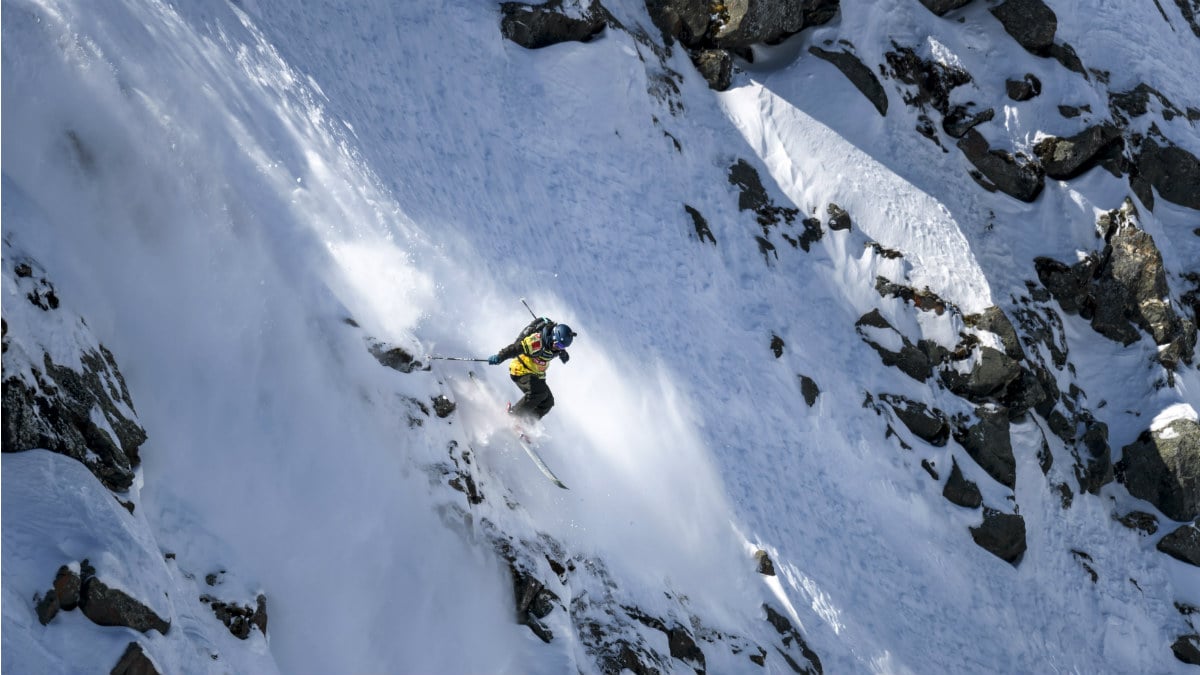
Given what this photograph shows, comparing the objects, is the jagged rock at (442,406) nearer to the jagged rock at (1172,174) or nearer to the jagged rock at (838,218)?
the jagged rock at (838,218)

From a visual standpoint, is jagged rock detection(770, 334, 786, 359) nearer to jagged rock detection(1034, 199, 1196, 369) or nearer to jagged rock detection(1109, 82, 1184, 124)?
jagged rock detection(1034, 199, 1196, 369)

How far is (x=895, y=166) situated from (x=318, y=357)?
18195 millimetres

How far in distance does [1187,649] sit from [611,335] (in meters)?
15.2

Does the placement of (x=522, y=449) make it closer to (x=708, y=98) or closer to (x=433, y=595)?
(x=433, y=595)

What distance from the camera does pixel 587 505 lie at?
50.7ft

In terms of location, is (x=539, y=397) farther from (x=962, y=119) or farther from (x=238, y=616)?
(x=962, y=119)

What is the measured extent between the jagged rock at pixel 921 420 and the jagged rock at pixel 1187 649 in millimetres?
6982

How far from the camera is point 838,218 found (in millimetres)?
24109

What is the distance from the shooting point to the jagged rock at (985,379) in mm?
22594

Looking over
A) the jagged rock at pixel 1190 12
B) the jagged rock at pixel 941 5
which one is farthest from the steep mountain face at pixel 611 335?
the jagged rock at pixel 1190 12

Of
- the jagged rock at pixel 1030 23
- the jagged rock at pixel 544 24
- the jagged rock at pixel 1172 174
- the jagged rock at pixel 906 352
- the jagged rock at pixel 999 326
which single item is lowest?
the jagged rock at pixel 1172 174

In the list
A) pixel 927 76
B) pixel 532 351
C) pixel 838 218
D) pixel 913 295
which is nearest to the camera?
pixel 532 351

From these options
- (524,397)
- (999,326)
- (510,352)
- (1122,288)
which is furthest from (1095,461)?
(510,352)

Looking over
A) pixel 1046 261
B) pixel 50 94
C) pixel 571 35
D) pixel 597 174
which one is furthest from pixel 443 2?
pixel 1046 261
